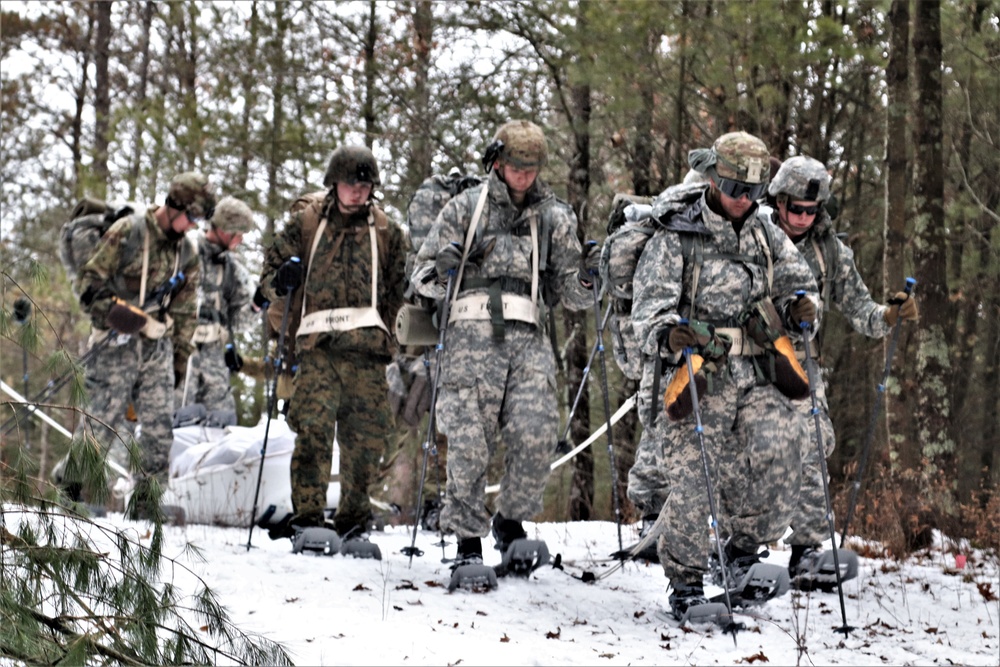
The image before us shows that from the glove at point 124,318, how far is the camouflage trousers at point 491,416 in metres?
3.46

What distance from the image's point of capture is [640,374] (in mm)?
7523

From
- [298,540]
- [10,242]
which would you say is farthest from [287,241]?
[10,242]

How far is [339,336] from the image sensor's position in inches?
305

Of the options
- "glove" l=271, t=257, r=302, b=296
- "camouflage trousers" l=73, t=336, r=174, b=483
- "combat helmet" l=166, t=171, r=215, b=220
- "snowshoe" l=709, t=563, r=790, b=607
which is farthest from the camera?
"camouflage trousers" l=73, t=336, r=174, b=483

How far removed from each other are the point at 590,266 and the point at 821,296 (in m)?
1.62

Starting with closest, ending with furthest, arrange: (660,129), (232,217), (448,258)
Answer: (448,258) < (232,217) < (660,129)

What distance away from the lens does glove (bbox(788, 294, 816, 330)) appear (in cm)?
680

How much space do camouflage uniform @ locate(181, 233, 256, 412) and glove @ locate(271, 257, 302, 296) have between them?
150 inches

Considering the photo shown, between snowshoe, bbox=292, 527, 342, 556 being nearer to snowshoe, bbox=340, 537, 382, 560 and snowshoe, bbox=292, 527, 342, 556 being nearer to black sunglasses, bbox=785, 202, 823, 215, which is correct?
snowshoe, bbox=340, 537, 382, 560

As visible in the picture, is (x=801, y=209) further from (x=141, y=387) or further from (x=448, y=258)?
(x=141, y=387)

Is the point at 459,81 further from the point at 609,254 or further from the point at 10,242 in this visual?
the point at 10,242

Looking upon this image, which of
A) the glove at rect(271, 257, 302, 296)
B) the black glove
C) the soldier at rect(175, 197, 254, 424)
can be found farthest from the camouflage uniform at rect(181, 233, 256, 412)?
the glove at rect(271, 257, 302, 296)

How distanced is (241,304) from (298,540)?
481 centimetres

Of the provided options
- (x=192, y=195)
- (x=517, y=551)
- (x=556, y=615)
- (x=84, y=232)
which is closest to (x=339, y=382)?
(x=517, y=551)
